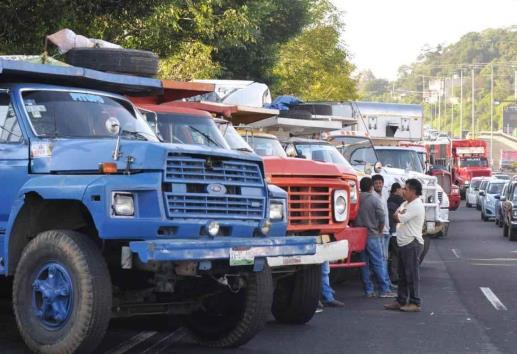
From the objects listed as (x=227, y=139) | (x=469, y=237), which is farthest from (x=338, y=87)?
(x=227, y=139)

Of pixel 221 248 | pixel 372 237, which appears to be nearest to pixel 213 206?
pixel 221 248

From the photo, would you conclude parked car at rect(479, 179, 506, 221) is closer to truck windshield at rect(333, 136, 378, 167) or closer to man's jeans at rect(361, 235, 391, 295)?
truck windshield at rect(333, 136, 378, 167)

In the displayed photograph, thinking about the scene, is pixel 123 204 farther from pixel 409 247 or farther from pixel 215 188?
pixel 409 247

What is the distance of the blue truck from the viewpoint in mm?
9625

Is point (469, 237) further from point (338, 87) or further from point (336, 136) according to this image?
point (338, 87)

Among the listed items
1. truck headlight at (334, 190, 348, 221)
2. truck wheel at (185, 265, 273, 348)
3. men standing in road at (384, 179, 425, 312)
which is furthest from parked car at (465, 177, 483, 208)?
truck wheel at (185, 265, 273, 348)

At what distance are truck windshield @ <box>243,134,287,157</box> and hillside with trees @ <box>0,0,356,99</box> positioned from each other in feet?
11.7

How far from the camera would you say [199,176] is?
1013 centimetres

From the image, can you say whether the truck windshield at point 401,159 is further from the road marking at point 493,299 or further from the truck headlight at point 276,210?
the truck headlight at point 276,210

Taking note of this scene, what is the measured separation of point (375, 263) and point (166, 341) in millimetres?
5733

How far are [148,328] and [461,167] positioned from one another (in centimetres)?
6492

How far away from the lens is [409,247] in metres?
15.3

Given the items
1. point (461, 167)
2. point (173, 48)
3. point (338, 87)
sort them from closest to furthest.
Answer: point (173, 48)
point (338, 87)
point (461, 167)

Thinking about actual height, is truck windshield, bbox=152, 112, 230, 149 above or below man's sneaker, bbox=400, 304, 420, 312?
above
